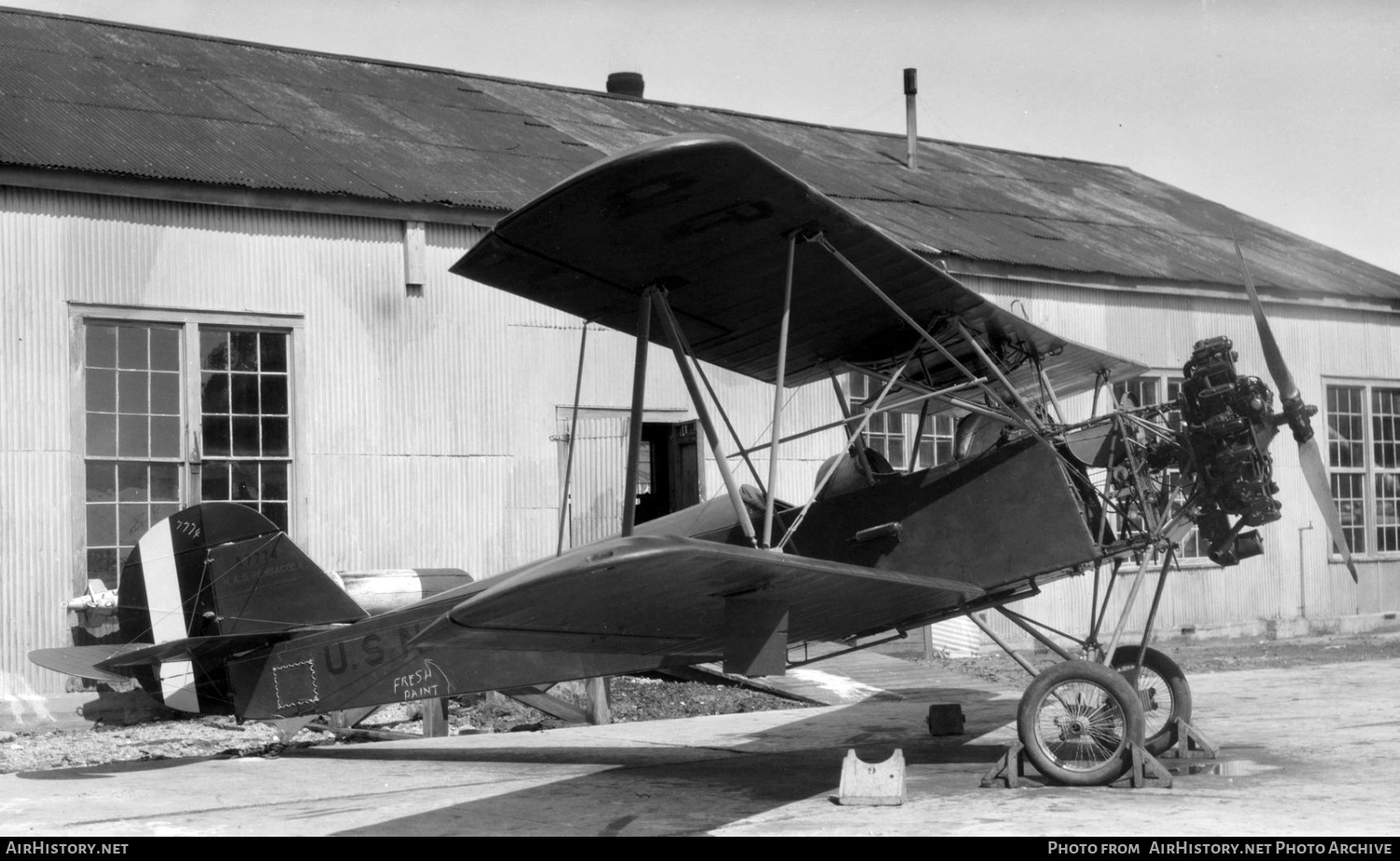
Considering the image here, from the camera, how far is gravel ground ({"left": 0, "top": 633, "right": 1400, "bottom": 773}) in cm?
1088

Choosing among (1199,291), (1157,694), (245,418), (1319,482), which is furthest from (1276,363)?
(1199,291)

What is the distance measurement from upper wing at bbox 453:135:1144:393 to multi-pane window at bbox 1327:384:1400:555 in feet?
41.0

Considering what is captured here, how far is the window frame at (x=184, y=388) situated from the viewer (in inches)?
482

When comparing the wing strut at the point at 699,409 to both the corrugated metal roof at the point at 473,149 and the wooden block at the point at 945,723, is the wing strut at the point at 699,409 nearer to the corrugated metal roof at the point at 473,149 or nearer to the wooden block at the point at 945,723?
the wooden block at the point at 945,723

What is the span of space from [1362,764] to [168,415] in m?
10.1

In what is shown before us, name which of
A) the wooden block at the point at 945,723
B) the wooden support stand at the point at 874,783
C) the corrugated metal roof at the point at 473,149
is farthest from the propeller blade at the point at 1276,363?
the wooden block at the point at 945,723

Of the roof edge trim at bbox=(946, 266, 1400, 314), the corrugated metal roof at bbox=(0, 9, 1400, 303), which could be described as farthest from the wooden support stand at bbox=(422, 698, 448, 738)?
the roof edge trim at bbox=(946, 266, 1400, 314)

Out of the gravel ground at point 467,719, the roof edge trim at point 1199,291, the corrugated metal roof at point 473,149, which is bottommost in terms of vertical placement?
the gravel ground at point 467,719

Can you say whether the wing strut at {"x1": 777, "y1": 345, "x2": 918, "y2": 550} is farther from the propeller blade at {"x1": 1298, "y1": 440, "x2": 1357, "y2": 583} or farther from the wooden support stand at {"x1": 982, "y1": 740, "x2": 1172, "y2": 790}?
the propeller blade at {"x1": 1298, "y1": 440, "x2": 1357, "y2": 583}

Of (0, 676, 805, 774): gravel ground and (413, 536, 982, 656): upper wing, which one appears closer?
(413, 536, 982, 656): upper wing

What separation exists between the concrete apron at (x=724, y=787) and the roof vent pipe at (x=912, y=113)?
1271cm

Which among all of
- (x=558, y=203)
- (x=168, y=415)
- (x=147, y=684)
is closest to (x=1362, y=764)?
(x=558, y=203)
